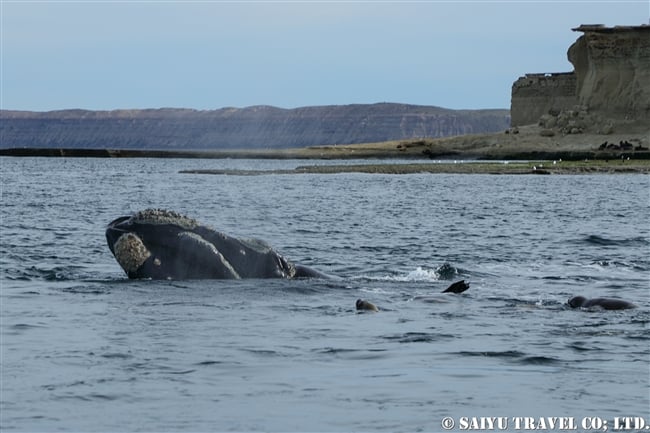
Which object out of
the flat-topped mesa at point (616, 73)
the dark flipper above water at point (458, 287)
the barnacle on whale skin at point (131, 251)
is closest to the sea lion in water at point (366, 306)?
the dark flipper above water at point (458, 287)

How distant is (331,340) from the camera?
1505cm

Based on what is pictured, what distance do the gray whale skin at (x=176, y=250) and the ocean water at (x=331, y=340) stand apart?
0.28 m

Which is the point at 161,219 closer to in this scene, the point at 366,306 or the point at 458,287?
the point at 366,306

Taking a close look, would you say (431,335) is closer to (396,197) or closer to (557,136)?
(396,197)

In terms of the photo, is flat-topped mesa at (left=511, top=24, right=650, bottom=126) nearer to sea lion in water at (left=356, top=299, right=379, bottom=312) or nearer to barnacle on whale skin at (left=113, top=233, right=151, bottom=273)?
barnacle on whale skin at (left=113, top=233, right=151, bottom=273)

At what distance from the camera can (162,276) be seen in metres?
18.8

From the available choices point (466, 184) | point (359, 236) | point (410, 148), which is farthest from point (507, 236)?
point (410, 148)

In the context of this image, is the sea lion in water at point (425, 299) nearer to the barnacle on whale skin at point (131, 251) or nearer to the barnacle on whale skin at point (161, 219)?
the barnacle on whale skin at point (161, 219)

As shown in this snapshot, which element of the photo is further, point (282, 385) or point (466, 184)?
point (466, 184)

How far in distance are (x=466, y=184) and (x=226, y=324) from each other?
57996 millimetres

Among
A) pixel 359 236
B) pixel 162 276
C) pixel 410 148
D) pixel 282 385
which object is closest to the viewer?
pixel 282 385

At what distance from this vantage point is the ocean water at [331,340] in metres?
11.4

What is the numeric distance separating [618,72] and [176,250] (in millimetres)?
104226

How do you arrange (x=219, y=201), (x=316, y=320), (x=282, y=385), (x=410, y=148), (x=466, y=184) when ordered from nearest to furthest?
(x=282, y=385) → (x=316, y=320) → (x=219, y=201) → (x=466, y=184) → (x=410, y=148)
